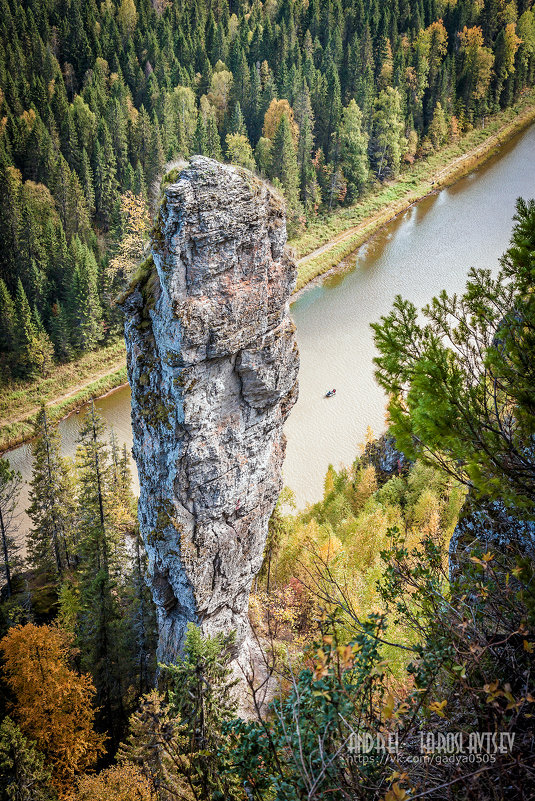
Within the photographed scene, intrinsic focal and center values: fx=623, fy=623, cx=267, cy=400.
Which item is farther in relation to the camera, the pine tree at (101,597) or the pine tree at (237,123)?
the pine tree at (237,123)

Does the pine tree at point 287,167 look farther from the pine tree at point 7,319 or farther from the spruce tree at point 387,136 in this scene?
the pine tree at point 7,319

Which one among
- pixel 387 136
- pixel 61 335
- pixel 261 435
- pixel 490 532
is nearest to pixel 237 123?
pixel 387 136

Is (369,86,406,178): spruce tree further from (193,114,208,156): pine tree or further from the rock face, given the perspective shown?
the rock face

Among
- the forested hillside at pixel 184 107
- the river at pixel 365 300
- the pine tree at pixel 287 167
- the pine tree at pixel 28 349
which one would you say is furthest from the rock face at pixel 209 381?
the pine tree at pixel 287 167

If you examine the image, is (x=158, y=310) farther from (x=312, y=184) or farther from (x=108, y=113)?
(x=108, y=113)

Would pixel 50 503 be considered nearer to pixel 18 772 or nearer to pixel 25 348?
pixel 18 772

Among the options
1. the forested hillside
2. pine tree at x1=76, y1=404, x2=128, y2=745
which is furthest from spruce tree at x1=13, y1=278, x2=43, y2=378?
pine tree at x1=76, y1=404, x2=128, y2=745

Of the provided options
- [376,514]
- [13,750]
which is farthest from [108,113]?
[13,750]
